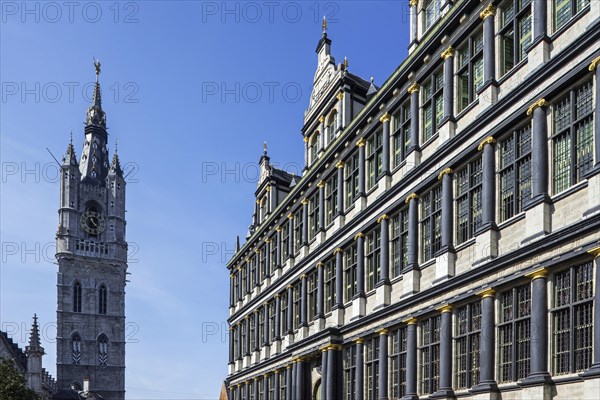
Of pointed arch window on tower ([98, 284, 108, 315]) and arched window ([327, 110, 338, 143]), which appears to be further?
pointed arch window on tower ([98, 284, 108, 315])

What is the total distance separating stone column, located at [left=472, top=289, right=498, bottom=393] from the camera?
1919 centimetres

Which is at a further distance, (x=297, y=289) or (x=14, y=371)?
(x=14, y=371)

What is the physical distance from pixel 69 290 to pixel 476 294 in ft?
316

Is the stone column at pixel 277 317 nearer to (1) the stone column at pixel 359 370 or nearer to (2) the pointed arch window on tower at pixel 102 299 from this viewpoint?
(1) the stone column at pixel 359 370

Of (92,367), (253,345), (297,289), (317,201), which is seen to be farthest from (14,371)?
(92,367)

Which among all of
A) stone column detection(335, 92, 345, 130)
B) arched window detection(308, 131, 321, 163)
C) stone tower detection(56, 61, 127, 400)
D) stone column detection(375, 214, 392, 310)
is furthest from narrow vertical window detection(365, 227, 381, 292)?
stone tower detection(56, 61, 127, 400)

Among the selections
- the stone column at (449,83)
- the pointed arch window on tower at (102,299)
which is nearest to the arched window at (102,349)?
the pointed arch window on tower at (102,299)

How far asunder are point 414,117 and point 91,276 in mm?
93226

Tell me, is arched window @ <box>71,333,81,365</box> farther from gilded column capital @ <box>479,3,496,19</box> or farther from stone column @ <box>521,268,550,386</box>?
stone column @ <box>521,268,550,386</box>

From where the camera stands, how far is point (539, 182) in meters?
17.7

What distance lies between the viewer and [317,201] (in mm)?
35281

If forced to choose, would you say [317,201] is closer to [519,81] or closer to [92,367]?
[519,81]

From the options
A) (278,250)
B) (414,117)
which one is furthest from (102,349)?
(414,117)

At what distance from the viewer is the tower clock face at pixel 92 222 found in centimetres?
11325
